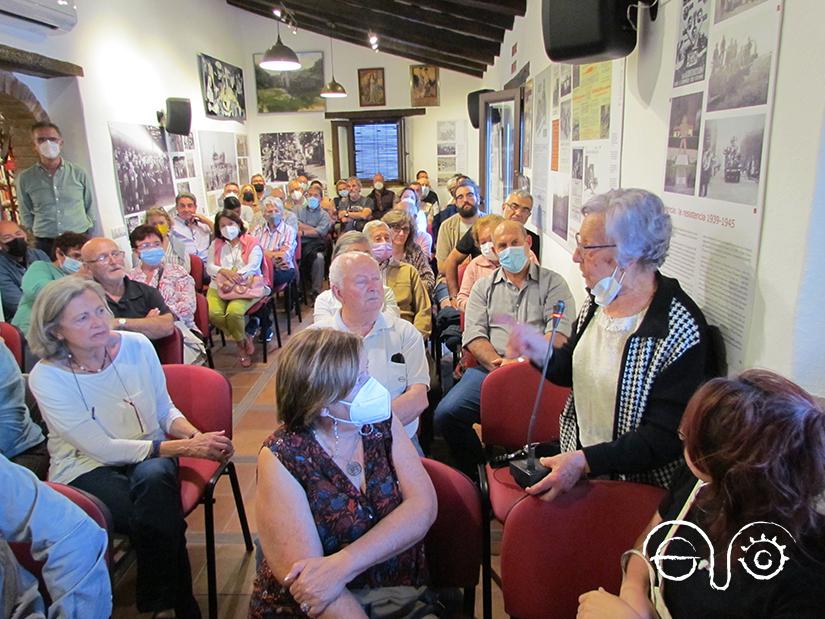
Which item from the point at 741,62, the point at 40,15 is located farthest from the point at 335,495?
the point at 40,15

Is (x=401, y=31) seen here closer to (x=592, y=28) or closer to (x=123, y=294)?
(x=123, y=294)

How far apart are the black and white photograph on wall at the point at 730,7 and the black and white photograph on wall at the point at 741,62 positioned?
24mm

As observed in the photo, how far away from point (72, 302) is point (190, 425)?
0.64 m

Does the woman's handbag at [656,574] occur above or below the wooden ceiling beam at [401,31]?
below

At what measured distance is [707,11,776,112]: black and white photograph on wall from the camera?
141cm

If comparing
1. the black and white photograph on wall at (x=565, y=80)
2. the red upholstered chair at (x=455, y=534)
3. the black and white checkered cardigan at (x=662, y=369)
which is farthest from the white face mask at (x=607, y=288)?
the black and white photograph on wall at (x=565, y=80)

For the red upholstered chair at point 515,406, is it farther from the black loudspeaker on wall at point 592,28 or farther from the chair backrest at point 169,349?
the chair backrest at point 169,349

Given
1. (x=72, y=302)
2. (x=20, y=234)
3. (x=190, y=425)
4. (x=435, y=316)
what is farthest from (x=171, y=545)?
(x=20, y=234)

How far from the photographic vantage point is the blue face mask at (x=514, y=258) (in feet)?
9.14

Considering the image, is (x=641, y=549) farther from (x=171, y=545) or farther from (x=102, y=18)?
(x=102, y=18)

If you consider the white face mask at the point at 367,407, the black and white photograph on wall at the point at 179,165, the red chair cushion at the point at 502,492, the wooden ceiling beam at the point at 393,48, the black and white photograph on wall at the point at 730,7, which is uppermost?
the wooden ceiling beam at the point at 393,48

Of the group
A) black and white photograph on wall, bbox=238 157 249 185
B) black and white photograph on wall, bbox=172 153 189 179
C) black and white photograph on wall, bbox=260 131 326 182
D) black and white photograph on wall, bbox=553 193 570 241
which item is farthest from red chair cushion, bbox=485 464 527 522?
black and white photograph on wall, bbox=260 131 326 182

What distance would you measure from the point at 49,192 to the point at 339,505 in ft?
16.9

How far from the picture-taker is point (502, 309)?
2.88 metres
